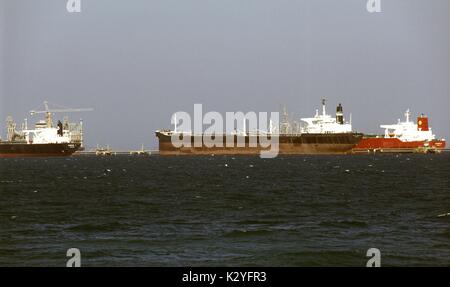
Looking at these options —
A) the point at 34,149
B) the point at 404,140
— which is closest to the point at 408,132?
the point at 404,140

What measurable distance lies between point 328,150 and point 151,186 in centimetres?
10389

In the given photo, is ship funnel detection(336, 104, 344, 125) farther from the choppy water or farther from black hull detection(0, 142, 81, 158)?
the choppy water

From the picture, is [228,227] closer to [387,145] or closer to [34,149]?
[387,145]

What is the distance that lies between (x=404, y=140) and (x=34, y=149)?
302 feet

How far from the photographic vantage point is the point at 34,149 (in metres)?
174

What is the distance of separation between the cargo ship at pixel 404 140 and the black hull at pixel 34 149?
71.9 meters

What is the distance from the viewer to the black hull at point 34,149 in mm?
173375

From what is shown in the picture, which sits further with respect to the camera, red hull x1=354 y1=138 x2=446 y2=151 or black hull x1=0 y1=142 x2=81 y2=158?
black hull x1=0 y1=142 x2=81 y2=158

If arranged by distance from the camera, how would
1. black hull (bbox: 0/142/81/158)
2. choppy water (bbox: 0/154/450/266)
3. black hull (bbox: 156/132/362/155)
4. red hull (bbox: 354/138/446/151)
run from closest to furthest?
1. choppy water (bbox: 0/154/450/266)
2. black hull (bbox: 156/132/362/155)
3. red hull (bbox: 354/138/446/151)
4. black hull (bbox: 0/142/81/158)

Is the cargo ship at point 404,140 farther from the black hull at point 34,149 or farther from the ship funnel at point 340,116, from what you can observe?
the black hull at point 34,149

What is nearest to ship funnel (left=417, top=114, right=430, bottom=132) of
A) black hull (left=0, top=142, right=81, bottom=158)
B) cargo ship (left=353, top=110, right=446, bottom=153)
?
cargo ship (left=353, top=110, right=446, bottom=153)

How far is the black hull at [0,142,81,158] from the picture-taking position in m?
173

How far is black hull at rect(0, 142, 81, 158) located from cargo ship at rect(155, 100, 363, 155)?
84.5 ft
